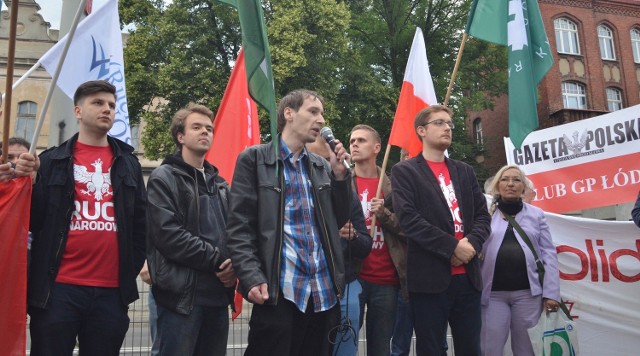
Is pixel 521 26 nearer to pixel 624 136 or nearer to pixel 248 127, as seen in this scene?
pixel 624 136

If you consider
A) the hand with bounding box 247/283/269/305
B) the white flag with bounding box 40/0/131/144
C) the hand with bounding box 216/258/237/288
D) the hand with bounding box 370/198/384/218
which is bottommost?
the hand with bounding box 247/283/269/305

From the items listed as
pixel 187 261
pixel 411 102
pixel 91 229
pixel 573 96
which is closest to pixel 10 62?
pixel 91 229

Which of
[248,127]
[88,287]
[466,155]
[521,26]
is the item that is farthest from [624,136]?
[466,155]

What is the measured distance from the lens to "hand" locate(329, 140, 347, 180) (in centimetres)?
316

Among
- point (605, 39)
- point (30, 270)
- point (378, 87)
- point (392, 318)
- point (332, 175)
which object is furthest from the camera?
point (605, 39)

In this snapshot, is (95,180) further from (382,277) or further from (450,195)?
(450,195)

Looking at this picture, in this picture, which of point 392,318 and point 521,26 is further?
point 521,26

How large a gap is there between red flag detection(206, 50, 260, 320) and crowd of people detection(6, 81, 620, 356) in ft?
7.12

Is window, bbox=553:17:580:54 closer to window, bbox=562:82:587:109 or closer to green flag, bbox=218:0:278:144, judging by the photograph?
window, bbox=562:82:587:109

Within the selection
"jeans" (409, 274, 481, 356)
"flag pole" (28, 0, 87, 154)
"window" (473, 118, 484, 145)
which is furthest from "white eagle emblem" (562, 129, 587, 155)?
"window" (473, 118, 484, 145)

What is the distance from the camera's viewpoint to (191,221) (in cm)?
343

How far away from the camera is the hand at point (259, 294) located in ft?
9.23

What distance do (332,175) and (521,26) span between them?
3.26 meters

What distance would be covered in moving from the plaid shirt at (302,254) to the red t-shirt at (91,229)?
1.02 meters
